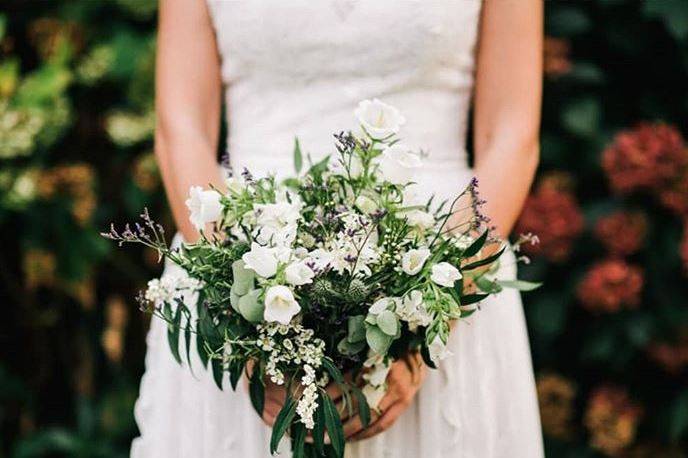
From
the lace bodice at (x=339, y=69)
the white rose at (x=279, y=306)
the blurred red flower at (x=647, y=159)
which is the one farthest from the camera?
the blurred red flower at (x=647, y=159)

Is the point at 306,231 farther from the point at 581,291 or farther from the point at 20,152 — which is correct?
the point at 20,152

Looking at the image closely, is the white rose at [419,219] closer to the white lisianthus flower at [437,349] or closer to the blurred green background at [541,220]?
the white lisianthus flower at [437,349]

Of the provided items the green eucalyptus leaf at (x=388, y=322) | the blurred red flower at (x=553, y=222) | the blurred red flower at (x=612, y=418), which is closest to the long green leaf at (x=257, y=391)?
the green eucalyptus leaf at (x=388, y=322)

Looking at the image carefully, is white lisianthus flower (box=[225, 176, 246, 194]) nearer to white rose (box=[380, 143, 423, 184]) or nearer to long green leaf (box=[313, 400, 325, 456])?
white rose (box=[380, 143, 423, 184])

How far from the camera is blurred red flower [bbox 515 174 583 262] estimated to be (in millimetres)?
2463

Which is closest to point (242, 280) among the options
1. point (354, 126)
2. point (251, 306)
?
point (251, 306)

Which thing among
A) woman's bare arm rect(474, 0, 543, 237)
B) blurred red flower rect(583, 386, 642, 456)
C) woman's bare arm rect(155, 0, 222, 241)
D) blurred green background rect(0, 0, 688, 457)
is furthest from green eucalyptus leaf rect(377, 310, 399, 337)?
blurred red flower rect(583, 386, 642, 456)

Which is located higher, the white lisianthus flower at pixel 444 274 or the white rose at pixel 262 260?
the white rose at pixel 262 260

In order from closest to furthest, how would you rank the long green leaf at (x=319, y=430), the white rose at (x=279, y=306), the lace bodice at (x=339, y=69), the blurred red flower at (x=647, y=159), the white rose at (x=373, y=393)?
the white rose at (x=279, y=306)
the long green leaf at (x=319, y=430)
the white rose at (x=373, y=393)
the lace bodice at (x=339, y=69)
the blurred red flower at (x=647, y=159)

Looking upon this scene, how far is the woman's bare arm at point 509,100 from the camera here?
1.57 m

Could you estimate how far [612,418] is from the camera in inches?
101

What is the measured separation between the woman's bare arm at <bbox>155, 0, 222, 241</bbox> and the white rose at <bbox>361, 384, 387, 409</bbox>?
1.46 ft

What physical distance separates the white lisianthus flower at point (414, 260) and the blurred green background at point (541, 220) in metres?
1.24

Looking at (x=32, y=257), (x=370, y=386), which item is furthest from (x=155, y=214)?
(x=370, y=386)
